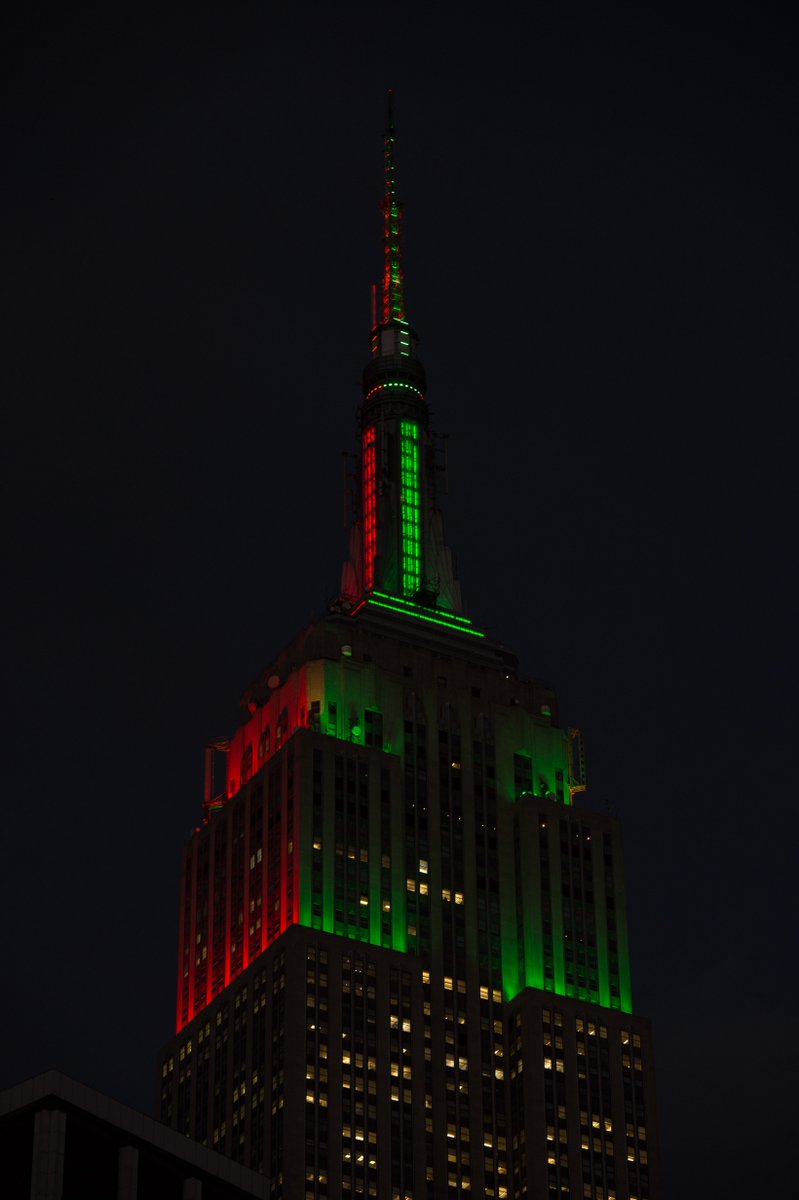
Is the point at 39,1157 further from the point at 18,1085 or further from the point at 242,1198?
the point at 242,1198

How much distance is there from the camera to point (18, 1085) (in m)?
158

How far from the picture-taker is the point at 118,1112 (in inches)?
6373

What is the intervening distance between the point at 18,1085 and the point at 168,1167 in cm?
1117

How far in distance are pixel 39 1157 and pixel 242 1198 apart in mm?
15201

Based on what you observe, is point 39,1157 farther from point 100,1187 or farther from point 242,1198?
point 242,1198

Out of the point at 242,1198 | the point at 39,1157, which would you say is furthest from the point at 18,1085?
the point at 242,1198

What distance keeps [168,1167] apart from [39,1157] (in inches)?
384

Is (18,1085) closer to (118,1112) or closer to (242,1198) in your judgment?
(118,1112)

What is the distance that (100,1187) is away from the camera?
159 meters

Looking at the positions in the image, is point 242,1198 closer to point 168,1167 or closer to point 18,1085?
point 168,1167

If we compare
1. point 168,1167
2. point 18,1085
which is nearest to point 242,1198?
point 168,1167

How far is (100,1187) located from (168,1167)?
5.61m

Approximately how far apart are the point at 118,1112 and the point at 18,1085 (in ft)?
21.8
